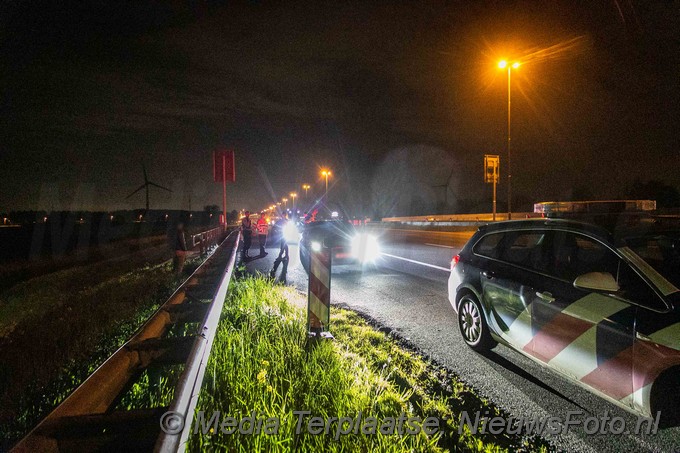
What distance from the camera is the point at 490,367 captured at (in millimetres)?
4086

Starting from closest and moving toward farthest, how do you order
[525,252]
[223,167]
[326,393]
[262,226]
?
1. [326,393]
2. [525,252]
3. [262,226]
4. [223,167]

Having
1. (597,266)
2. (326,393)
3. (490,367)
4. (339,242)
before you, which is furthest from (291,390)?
(339,242)

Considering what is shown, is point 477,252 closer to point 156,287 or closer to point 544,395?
point 544,395

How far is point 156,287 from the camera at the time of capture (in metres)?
8.83

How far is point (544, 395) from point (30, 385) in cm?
495

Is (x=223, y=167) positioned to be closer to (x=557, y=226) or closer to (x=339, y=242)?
(x=339, y=242)

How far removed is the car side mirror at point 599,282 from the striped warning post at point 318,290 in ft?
7.82

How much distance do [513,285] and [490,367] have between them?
0.92 metres

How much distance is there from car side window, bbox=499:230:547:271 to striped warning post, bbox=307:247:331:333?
207cm

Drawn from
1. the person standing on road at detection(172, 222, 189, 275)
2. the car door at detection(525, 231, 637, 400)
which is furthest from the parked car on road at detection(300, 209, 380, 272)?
the car door at detection(525, 231, 637, 400)

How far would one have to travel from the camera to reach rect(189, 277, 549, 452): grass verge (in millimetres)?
2514

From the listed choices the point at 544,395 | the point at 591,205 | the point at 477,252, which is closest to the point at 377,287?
the point at 477,252

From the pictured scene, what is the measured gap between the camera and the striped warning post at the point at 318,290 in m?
4.18

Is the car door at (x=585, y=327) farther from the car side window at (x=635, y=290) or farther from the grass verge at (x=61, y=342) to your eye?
the grass verge at (x=61, y=342)
